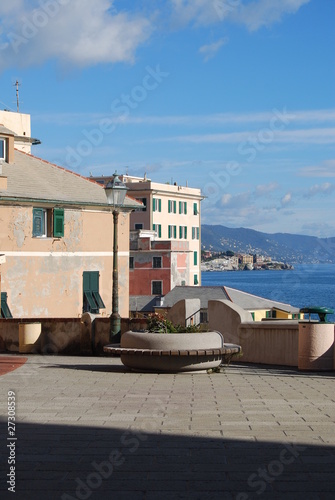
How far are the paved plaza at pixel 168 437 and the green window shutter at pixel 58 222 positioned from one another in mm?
23347

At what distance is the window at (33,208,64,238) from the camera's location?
38.3 m

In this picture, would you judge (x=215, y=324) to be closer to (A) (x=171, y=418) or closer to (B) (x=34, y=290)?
(A) (x=171, y=418)

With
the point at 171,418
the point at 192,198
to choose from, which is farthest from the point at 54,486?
the point at 192,198

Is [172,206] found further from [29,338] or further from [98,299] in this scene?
[29,338]

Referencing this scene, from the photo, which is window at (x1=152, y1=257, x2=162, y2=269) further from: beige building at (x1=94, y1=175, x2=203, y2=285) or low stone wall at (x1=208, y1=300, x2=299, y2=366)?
low stone wall at (x1=208, y1=300, x2=299, y2=366)

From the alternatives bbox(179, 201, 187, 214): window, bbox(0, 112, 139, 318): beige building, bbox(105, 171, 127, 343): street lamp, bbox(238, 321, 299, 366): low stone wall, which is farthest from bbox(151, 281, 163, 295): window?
bbox(238, 321, 299, 366): low stone wall

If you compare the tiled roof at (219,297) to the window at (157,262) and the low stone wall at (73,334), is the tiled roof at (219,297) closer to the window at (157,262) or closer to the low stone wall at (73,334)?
the window at (157,262)

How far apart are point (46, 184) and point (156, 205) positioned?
67.2 metres

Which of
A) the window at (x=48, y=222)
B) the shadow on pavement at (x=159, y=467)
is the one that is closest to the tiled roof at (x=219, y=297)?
the window at (x=48, y=222)

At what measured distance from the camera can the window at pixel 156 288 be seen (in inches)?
3450

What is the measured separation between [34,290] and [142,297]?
48.0 m

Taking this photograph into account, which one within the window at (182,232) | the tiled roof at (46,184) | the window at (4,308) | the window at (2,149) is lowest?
the window at (4,308)

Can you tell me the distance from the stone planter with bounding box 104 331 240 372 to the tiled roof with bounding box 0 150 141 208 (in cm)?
2085

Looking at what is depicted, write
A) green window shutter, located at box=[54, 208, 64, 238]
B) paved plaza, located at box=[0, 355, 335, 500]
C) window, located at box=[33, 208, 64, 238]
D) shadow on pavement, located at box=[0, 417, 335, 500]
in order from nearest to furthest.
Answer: shadow on pavement, located at box=[0, 417, 335, 500] < paved plaza, located at box=[0, 355, 335, 500] < window, located at box=[33, 208, 64, 238] < green window shutter, located at box=[54, 208, 64, 238]
